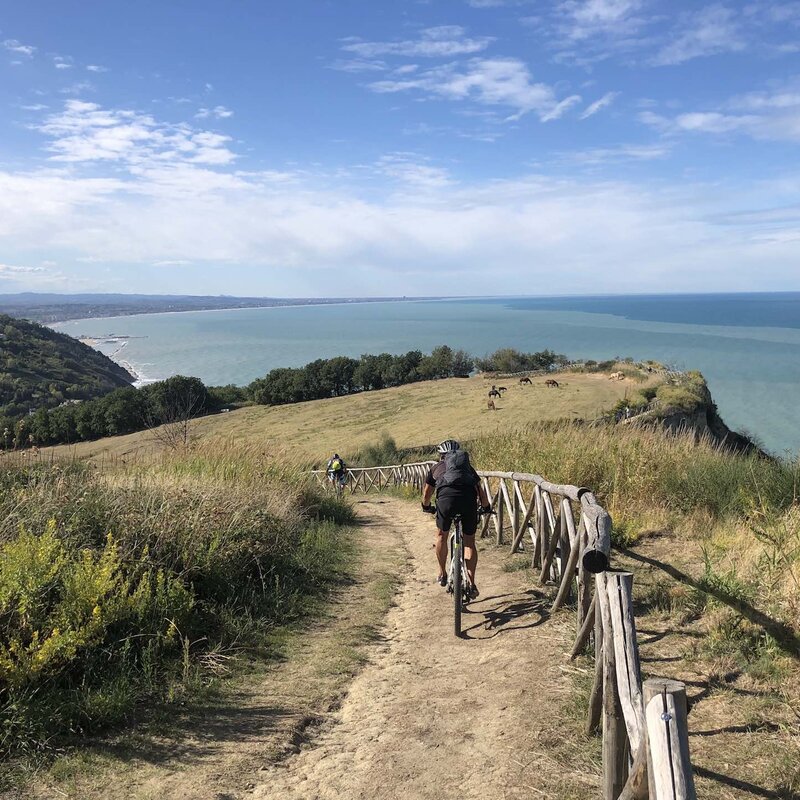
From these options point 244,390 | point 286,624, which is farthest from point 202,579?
point 244,390

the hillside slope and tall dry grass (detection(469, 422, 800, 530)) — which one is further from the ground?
tall dry grass (detection(469, 422, 800, 530))

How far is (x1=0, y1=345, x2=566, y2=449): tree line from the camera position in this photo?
57844 millimetres

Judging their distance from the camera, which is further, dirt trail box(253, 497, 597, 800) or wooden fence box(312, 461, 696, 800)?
dirt trail box(253, 497, 597, 800)

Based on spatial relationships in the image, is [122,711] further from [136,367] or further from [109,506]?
[136,367]

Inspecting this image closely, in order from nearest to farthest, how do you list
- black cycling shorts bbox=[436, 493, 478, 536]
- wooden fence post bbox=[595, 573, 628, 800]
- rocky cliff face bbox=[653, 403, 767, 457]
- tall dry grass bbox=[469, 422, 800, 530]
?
wooden fence post bbox=[595, 573, 628, 800], black cycling shorts bbox=[436, 493, 478, 536], tall dry grass bbox=[469, 422, 800, 530], rocky cliff face bbox=[653, 403, 767, 457]

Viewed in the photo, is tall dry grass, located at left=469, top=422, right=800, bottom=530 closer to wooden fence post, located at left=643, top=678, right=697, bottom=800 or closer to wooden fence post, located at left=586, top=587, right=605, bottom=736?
wooden fence post, located at left=586, top=587, right=605, bottom=736

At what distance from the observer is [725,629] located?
4332 millimetres

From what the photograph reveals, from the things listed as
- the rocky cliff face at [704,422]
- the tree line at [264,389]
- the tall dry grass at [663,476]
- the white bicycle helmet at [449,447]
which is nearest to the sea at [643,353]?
the rocky cliff face at [704,422]

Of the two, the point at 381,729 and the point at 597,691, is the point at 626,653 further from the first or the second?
the point at 381,729

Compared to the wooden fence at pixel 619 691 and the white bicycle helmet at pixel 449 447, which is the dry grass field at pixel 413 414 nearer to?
the white bicycle helmet at pixel 449 447

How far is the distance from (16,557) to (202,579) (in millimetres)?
1802

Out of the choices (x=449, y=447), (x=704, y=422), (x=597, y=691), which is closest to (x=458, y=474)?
(x=449, y=447)

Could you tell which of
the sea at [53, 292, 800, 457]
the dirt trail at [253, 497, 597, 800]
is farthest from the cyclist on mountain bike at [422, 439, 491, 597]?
the sea at [53, 292, 800, 457]

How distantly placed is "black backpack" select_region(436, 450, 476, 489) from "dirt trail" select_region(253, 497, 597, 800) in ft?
4.28
